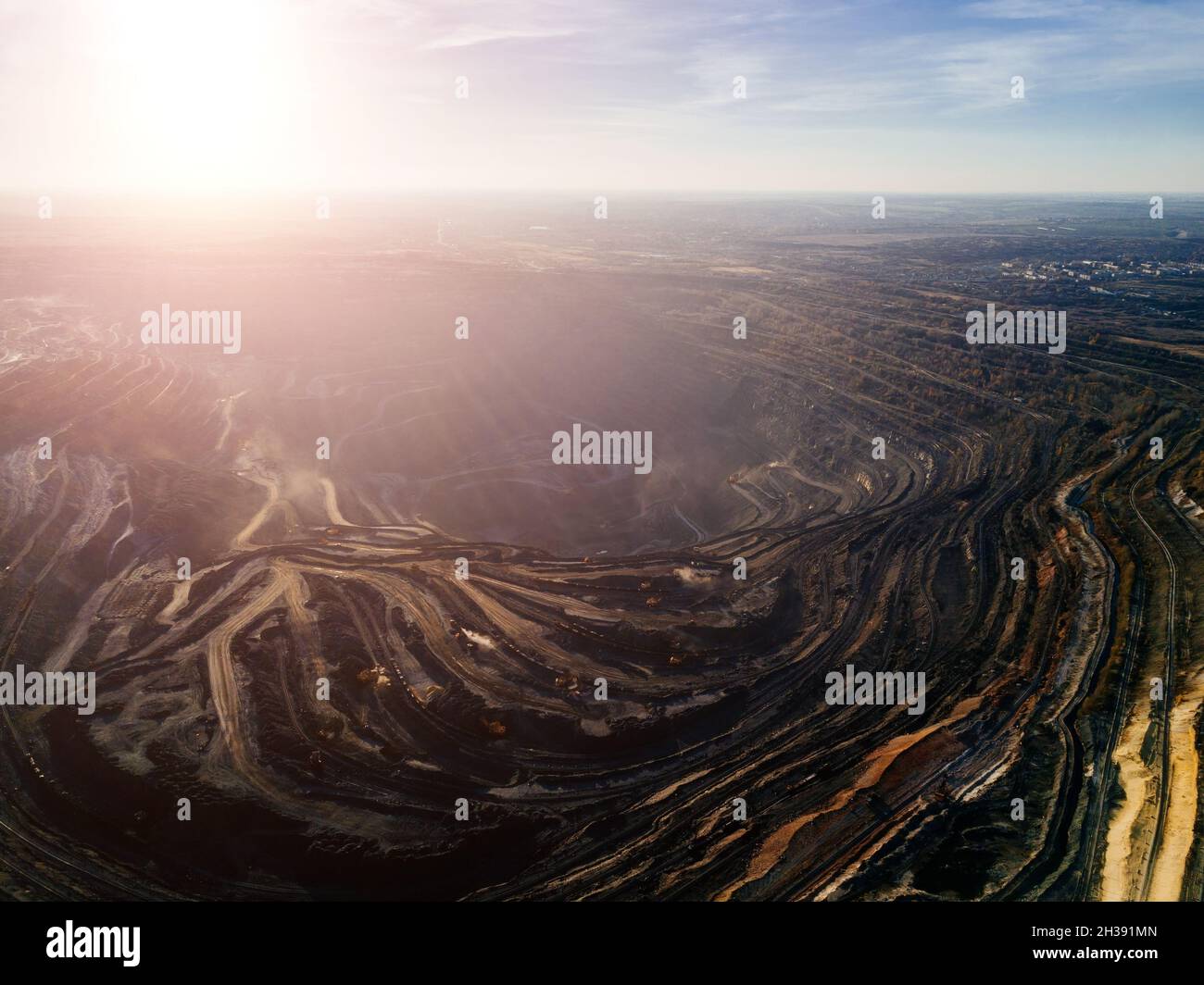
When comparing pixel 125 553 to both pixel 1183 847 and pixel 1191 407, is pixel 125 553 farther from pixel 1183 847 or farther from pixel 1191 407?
pixel 1191 407

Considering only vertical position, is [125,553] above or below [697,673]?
above

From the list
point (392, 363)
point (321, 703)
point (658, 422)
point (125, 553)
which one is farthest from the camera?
point (392, 363)

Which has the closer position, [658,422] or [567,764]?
[567,764]

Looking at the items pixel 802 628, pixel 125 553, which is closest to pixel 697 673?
pixel 802 628

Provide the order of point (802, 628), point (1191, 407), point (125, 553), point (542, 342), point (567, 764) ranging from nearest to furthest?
point (567, 764)
point (802, 628)
point (125, 553)
point (1191, 407)
point (542, 342)

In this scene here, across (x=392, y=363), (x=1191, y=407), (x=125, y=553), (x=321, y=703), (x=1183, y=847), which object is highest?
(x=392, y=363)
